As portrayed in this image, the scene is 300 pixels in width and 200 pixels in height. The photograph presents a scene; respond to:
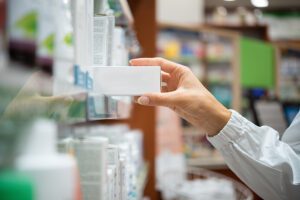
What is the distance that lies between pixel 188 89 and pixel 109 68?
0.27 meters

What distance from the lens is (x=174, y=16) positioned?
446cm

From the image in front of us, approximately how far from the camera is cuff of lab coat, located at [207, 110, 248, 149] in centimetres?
116

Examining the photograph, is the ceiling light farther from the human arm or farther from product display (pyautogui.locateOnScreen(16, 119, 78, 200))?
product display (pyautogui.locateOnScreen(16, 119, 78, 200))

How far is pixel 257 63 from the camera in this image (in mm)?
5203

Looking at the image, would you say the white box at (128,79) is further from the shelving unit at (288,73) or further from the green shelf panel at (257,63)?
the shelving unit at (288,73)

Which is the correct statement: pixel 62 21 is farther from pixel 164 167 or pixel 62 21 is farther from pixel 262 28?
pixel 262 28

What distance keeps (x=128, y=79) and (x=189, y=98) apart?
9.8 inches

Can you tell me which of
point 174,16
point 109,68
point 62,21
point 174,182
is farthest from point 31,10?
point 174,16

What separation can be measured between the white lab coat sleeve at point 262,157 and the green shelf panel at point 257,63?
12.3 feet

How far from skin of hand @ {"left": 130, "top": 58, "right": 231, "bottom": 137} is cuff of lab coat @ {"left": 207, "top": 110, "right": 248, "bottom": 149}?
1cm

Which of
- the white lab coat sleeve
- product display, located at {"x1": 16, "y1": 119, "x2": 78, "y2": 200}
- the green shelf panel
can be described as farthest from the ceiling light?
product display, located at {"x1": 16, "y1": 119, "x2": 78, "y2": 200}

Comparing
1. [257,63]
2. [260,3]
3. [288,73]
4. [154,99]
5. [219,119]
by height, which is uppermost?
[260,3]

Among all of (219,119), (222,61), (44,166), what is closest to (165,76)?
(219,119)

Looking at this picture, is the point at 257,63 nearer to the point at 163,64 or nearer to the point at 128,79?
the point at 163,64
